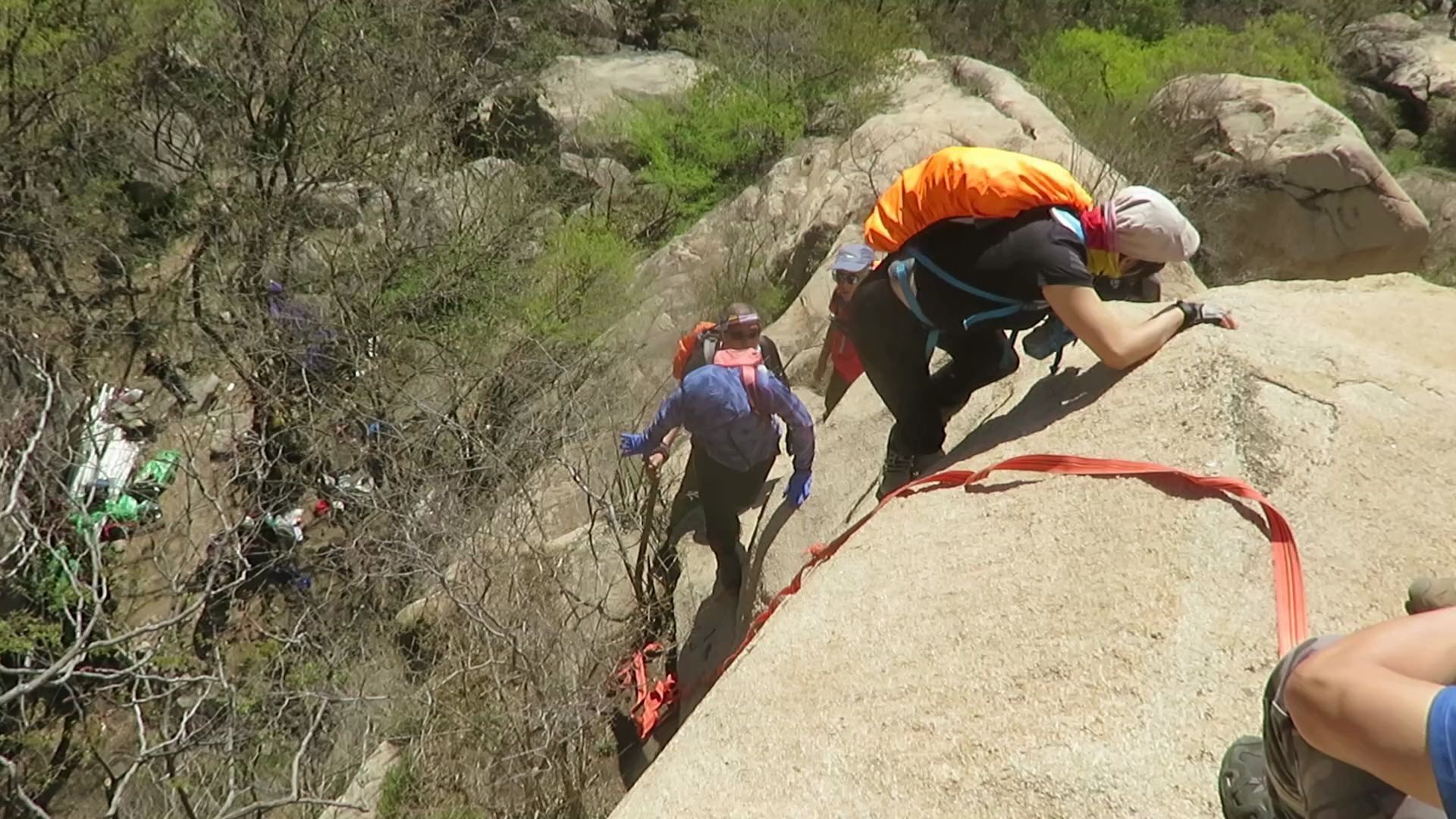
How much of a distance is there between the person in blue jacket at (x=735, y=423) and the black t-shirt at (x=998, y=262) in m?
1.04

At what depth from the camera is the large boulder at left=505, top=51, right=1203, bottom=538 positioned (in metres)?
7.82

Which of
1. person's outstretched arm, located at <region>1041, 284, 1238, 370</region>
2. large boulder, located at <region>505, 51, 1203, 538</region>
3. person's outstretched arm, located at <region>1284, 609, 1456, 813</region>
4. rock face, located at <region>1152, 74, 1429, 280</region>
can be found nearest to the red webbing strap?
person's outstretched arm, located at <region>1041, 284, 1238, 370</region>

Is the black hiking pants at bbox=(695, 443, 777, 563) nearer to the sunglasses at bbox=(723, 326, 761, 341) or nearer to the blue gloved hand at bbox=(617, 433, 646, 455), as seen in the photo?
the blue gloved hand at bbox=(617, 433, 646, 455)

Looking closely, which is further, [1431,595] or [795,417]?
[795,417]

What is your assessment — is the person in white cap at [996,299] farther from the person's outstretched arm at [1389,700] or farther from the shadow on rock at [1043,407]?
the person's outstretched arm at [1389,700]

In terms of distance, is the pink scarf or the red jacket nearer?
the pink scarf

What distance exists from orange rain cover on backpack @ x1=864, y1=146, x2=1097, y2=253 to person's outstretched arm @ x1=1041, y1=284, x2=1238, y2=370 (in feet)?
0.86

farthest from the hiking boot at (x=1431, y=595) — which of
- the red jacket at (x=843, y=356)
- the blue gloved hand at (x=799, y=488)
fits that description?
the red jacket at (x=843, y=356)

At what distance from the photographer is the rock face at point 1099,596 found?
7.04 ft

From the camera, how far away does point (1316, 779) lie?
54.4 inches

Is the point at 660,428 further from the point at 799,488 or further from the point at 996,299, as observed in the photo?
the point at 996,299

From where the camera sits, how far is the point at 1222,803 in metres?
1.86

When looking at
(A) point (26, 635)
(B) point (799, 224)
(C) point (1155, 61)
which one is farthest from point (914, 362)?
(C) point (1155, 61)

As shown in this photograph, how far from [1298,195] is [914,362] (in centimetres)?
752
